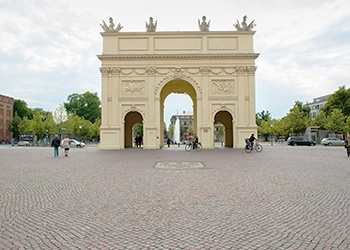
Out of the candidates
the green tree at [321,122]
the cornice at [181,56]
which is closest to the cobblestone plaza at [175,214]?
the cornice at [181,56]

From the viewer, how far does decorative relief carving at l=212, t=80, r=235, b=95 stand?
3550 centimetres

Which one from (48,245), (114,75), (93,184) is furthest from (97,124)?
(48,245)

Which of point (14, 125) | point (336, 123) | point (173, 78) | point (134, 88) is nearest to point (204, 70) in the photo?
point (173, 78)

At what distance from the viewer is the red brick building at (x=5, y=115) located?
8419 centimetres

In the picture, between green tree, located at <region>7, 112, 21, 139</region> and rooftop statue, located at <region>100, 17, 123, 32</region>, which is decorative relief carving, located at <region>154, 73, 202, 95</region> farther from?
green tree, located at <region>7, 112, 21, 139</region>

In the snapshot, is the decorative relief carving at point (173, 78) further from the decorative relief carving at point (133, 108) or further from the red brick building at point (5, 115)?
the red brick building at point (5, 115)

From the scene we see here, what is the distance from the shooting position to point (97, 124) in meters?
77.9

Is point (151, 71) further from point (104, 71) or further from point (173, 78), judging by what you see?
point (104, 71)

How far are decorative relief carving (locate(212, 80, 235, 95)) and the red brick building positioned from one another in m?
67.7

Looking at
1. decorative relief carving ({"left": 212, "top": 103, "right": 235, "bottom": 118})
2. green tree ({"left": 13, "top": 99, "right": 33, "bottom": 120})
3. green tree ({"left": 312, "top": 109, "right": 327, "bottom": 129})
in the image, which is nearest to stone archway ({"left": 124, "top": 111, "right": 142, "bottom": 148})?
decorative relief carving ({"left": 212, "top": 103, "right": 235, "bottom": 118})

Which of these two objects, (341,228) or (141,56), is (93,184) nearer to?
(341,228)

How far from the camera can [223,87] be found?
35.6 meters

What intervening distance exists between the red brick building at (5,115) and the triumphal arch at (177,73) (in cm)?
6034

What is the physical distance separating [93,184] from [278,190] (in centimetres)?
518
